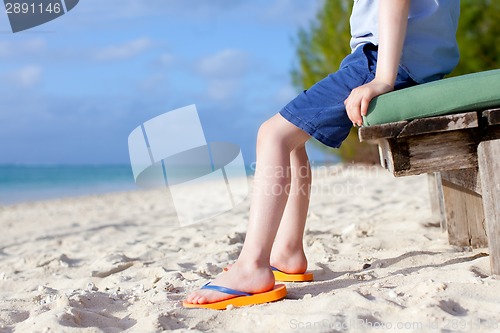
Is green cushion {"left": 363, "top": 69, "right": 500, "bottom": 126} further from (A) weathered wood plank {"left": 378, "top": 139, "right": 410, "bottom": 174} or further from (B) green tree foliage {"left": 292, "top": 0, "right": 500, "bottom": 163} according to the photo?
(B) green tree foliage {"left": 292, "top": 0, "right": 500, "bottom": 163}

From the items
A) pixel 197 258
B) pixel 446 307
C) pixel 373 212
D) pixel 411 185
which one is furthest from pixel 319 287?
pixel 411 185

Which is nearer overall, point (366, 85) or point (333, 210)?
point (366, 85)

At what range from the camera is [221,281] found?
6.71 feet

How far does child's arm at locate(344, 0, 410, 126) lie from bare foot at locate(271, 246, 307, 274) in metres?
0.66

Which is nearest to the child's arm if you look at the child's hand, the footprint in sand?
the child's hand

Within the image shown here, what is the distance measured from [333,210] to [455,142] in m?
2.82

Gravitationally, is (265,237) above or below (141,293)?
above

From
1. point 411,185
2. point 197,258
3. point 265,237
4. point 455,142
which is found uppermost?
point 455,142

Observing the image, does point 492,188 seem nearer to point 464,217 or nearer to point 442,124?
point 442,124

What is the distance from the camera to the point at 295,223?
244 cm

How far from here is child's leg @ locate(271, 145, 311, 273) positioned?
2.40 metres

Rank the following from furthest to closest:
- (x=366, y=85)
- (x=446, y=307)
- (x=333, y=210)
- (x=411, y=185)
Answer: (x=411, y=185) → (x=333, y=210) → (x=366, y=85) → (x=446, y=307)

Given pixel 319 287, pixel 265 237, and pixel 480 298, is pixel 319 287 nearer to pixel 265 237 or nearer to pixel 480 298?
pixel 265 237

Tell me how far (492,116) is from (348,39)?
924 cm
